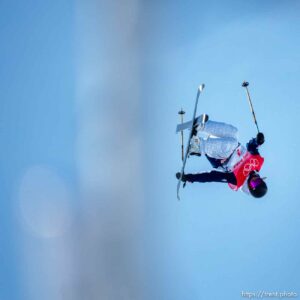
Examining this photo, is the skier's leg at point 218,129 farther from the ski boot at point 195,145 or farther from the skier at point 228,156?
the ski boot at point 195,145

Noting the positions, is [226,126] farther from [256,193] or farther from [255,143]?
[256,193]

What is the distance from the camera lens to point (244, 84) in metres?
8.19

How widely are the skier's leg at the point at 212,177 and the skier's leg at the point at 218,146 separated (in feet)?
1.73

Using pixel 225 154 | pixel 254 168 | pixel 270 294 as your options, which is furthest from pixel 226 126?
pixel 270 294

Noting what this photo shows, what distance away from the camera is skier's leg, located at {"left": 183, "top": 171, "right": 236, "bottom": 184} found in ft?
23.9

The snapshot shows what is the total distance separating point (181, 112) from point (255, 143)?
2.32 m

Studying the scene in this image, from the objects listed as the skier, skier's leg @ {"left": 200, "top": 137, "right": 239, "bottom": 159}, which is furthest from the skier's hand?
skier's leg @ {"left": 200, "top": 137, "right": 239, "bottom": 159}

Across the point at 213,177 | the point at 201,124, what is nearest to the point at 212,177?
the point at 213,177

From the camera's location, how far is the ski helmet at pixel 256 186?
6879mm

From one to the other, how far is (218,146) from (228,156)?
1.77 ft

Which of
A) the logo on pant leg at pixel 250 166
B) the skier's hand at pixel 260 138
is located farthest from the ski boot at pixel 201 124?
the logo on pant leg at pixel 250 166

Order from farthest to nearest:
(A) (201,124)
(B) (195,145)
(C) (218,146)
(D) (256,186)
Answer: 1. (B) (195,145)
2. (C) (218,146)
3. (D) (256,186)
4. (A) (201,124)

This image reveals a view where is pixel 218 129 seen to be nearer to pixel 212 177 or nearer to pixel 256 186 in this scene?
pixel 212 177

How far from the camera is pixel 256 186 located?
6.94 meters
